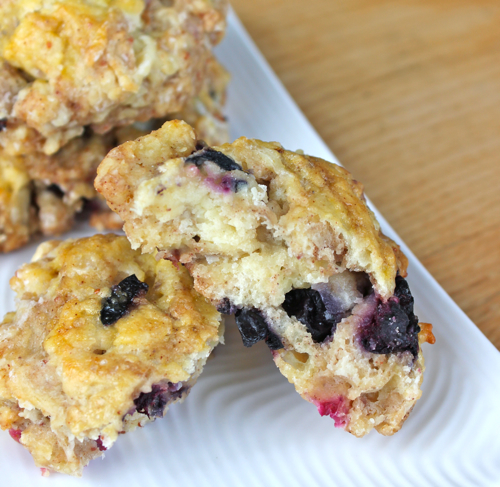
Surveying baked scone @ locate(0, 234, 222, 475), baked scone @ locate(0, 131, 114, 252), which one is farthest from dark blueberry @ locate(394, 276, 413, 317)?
baked scone @ locate(0, 131, 114, 252)

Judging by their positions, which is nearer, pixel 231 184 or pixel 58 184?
pixel 231 184

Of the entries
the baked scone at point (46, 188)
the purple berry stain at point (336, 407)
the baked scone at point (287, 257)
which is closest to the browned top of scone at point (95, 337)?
the baked scone at point (287, 257)

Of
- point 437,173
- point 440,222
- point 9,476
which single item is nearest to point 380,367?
point 9,476

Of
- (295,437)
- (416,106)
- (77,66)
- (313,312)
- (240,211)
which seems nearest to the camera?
(240,211)

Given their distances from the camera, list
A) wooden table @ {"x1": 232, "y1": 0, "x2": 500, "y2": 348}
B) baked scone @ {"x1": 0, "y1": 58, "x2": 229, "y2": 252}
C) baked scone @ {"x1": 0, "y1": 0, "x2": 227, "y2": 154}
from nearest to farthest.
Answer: baked scone @ {"x1": 0, "y1": 0, "x2": 227, "y2": 154} → baked scone @ {"x1": 0, "y1": 58, "x2": 229, "y2": 252} → wooden table @ {"x1": 232, "y1": 0, "x2": 500, "y2": 348}

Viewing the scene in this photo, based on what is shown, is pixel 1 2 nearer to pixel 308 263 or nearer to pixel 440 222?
pixel 308 263

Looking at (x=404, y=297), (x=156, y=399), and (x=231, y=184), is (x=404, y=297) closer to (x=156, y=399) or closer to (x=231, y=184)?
(x=231, y=184)

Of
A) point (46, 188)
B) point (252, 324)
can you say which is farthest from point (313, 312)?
point (46, 188)

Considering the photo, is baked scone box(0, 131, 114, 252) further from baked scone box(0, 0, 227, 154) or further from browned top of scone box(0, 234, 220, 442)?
browned top of scone box(0, 234, 220, 442)
